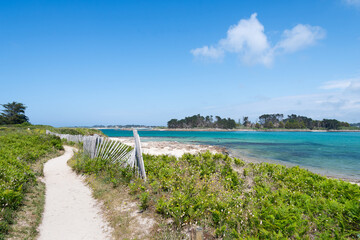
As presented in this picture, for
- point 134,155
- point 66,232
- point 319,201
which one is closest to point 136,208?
point 66,232

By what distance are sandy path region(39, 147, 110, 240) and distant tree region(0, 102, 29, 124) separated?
5048 centimetres

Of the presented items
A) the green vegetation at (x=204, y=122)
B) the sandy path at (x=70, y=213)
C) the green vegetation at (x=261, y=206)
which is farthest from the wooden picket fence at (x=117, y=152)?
the green vegetation at (x=204, y=122)

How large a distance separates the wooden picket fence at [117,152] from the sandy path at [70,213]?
1.82 meters

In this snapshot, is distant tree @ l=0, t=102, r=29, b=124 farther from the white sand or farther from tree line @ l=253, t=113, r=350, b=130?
tree line @ l=253, t=113, r=350, b=130

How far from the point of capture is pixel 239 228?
13.1ft

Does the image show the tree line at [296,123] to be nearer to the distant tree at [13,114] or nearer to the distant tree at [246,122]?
the distant tree at [246,122]

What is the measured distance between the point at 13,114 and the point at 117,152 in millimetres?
54354

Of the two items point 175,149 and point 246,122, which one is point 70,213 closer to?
point 175,149

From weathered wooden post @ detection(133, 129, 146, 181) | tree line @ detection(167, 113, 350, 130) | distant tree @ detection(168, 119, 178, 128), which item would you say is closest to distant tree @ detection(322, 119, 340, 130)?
tree line @ detection(167, 113, 350, 130)

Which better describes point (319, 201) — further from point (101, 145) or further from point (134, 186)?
point (101, 145)

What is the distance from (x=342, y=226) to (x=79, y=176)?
10825 mm

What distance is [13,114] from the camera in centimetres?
4778

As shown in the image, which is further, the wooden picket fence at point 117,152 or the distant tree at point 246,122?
the distant tree at point 246,122

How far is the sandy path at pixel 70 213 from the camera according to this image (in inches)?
202
